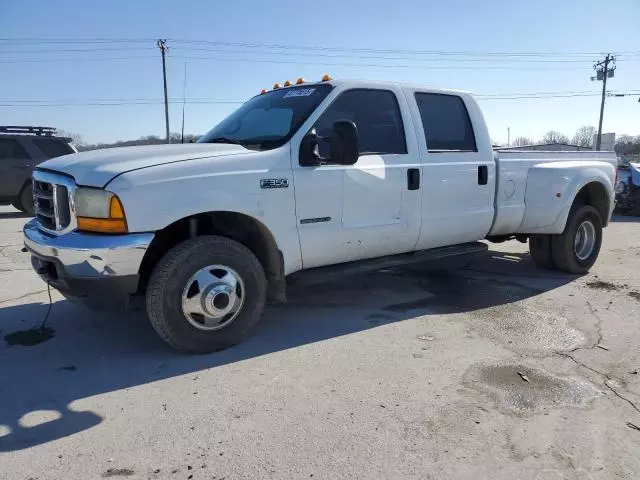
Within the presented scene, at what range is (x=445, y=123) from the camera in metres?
5.12

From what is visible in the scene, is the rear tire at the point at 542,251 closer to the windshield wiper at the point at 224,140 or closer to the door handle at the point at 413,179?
the door handle at the point at 413,179

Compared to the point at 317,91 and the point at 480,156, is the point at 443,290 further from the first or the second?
the point at 317,91

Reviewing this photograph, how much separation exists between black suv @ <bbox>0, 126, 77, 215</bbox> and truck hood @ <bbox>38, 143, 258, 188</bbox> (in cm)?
936

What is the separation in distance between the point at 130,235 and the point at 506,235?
14.0 feet

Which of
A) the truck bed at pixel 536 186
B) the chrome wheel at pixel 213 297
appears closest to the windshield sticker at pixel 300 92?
the chrome wheel at pixel 213 297

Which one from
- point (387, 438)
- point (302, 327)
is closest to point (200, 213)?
point (302, 327)

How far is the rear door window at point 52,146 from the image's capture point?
40.4 feet

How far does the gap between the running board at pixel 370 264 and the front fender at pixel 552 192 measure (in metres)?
0.73

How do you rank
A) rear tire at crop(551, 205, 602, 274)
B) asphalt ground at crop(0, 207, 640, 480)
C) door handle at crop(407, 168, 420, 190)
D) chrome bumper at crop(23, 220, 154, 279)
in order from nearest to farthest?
asphalt ground at crop(0, 207, 640, 480)
chrome bumper at crop(23, 220, 154, 279)
door handle at crop(407, 168, 420, 190)
rear tire at crop(551, 205, 602, 274)

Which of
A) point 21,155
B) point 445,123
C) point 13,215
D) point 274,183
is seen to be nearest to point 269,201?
point 274,183

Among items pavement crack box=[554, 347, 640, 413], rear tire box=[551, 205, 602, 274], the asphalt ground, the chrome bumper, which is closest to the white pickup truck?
the chrome bumper

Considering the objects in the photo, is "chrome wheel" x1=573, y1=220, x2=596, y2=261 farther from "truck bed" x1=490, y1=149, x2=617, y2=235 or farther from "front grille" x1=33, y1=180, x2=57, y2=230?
"front grille" x1=33, y1=180, x2=57, y2=230

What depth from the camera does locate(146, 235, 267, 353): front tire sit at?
355 centimetres

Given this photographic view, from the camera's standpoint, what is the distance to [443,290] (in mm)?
5586
